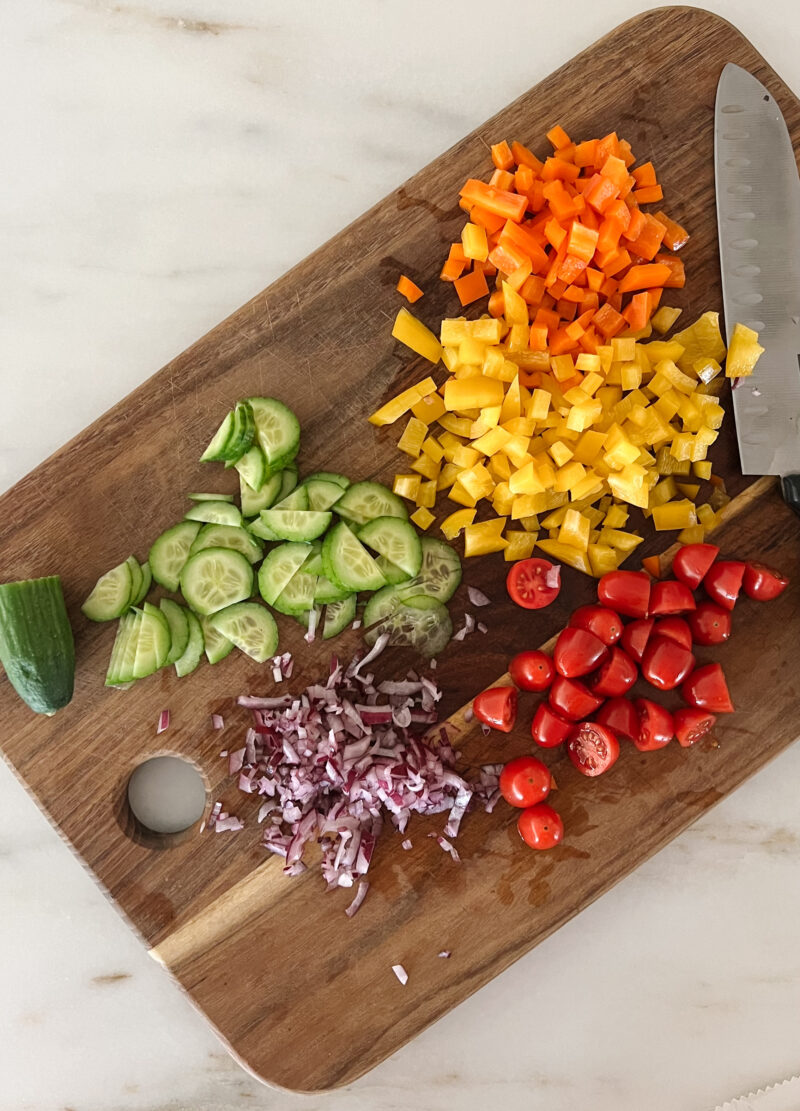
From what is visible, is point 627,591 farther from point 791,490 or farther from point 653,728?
point 791,490

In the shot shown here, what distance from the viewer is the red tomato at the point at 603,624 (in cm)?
276

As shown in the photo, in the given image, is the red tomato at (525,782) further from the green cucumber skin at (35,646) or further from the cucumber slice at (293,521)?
the green cucumber skin at (35,646)

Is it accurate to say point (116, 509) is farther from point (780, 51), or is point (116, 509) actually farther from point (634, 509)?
point (780, 51)

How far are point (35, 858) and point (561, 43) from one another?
3.53 m

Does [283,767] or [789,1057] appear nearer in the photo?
[283,767]

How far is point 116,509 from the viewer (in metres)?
2.88

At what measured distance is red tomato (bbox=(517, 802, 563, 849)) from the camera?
2709 mm

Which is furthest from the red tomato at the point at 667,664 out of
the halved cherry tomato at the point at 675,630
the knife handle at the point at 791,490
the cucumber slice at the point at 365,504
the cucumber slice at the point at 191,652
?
the cucumber slice at the point at 191,652

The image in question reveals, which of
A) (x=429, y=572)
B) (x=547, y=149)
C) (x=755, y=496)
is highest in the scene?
(x=547, y=149)

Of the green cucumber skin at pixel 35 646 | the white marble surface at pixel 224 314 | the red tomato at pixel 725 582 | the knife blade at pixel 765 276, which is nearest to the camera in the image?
the green cucumber skin at pixel 35 646

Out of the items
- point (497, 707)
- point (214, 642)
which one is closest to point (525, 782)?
point (497, 707)

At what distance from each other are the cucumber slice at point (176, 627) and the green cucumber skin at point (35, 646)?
32cm

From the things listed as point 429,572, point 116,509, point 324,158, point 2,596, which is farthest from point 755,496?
point 2,596

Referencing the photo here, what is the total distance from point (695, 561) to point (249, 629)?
1467 mm
